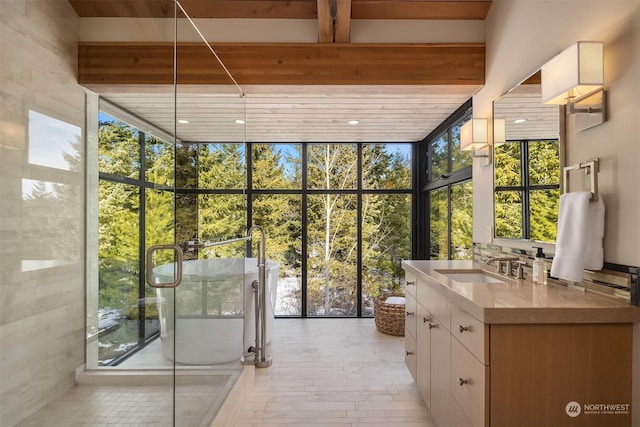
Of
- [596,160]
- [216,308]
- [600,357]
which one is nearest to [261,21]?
[216,308]

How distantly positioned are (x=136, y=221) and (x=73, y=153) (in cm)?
36

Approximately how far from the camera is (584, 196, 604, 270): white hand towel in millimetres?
1575

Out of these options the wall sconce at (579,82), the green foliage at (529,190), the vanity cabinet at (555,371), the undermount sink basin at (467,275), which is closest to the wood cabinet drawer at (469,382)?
the vanity cabinet at (555,371)

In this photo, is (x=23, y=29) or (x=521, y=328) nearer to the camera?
(x=23, y=29)

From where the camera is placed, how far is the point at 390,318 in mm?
3943

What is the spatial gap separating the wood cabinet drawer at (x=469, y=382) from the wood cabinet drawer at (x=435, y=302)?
142 mm

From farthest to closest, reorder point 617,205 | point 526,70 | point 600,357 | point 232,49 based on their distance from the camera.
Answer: point 232,49 → point 526,70 → point 617,205 → point 600,357

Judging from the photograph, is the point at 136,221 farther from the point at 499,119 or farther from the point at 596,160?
the point at 499,119

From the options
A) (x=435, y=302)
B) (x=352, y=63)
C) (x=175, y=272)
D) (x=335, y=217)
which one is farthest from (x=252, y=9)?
(x=335, y=217)

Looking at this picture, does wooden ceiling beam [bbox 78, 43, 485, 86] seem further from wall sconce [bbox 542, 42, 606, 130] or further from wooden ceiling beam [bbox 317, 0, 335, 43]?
wall sconce [bbox 542, 42, 606, 130]

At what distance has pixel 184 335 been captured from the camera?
195 cm

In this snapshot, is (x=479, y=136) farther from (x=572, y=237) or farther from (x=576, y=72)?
(x=572, y=237)

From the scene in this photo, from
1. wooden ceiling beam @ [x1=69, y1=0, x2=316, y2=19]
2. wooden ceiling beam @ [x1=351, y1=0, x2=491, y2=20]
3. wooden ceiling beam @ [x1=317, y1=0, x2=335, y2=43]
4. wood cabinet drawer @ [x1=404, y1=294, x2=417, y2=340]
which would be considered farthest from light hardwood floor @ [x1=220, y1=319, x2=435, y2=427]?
wooden ceiling beam @ [x1=351, y1=0, x2=491, y2=20]

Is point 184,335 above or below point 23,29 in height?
below
